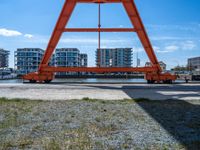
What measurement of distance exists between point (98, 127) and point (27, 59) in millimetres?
119152

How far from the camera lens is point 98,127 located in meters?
7.50

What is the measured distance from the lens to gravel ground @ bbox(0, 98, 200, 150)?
237 inches

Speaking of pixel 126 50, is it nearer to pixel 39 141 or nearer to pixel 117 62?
pixel 117 62

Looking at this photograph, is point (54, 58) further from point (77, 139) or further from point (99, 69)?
point (77, 139)

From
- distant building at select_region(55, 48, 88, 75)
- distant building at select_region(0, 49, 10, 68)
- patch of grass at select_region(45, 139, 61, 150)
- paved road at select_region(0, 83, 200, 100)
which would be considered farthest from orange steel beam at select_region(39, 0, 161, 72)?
distant building at select_region(0, 49, 10, 68)

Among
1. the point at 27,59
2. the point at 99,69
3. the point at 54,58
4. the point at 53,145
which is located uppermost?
the point at 54,58

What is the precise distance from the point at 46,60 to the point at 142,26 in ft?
26.9

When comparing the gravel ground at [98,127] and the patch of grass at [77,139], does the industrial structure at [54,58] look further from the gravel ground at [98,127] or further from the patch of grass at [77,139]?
the patch of grass at [77,139]

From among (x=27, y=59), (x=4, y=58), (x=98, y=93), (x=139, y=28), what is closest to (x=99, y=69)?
(x=139, y=28)

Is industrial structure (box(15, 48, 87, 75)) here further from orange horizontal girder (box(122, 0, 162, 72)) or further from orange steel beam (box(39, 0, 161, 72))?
orange horizontal girder (box(122, 0, 162, 72))

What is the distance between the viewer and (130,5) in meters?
24.5

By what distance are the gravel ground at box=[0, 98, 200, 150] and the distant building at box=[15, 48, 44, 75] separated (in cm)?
10499

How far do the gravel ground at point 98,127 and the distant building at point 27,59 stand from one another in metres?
105

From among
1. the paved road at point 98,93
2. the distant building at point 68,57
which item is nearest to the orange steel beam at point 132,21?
the paved road at point 98,93
